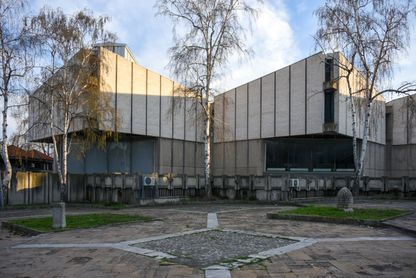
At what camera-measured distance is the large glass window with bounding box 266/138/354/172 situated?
33656mm

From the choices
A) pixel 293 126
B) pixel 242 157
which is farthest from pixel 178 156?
pixel 293 126

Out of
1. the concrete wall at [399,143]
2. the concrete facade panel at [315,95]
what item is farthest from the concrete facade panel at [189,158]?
the concrete wall at [399,143]

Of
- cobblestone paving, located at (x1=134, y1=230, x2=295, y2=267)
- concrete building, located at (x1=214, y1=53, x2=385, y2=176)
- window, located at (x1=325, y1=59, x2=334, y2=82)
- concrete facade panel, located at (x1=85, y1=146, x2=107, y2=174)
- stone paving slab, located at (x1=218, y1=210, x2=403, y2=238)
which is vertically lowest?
stone paving slab, located at (x1=218, y1=210, x2=403, y2=238)

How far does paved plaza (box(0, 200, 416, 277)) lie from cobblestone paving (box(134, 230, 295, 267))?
20 mm

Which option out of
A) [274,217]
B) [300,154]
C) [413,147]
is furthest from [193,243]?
[413,147]

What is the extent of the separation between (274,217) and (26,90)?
1493 cm

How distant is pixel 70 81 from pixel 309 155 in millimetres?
19775

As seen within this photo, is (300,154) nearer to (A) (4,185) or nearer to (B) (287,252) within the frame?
(A) (4,185)

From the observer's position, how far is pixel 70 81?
954 inches

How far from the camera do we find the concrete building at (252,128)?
29.7 metres

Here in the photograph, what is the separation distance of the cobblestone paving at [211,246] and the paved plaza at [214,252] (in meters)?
0.02

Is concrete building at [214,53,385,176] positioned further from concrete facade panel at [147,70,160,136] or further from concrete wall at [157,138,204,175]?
concrete facade panel at [147,70,160,136]

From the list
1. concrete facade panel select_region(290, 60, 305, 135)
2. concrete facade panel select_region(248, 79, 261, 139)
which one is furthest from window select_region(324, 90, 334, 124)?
concrete facade panel select_region(248, 79, 261, 139)

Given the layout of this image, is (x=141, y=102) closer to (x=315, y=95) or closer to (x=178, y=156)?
(x=178, y=156)
